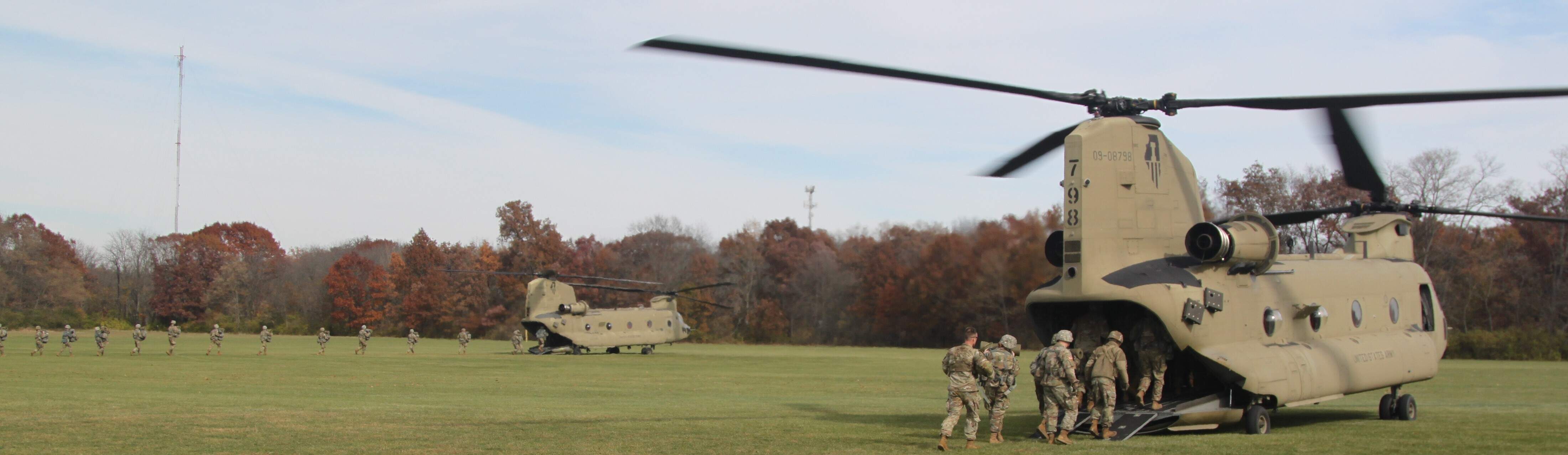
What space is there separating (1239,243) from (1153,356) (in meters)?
1.89

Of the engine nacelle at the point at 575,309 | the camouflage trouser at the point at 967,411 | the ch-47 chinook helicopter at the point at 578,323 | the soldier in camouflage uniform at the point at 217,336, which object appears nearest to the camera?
the camouflage trouser at the point at 967,411

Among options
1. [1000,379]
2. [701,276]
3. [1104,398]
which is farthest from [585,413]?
[701,276]

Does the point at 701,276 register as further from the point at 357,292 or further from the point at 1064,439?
the point at 1064,439

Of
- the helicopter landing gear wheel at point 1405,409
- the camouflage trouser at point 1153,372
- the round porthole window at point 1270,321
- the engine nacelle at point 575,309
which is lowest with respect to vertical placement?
the helicopter landing gear wheel at point 1405,409

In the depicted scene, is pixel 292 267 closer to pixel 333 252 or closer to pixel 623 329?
pixel 333 252

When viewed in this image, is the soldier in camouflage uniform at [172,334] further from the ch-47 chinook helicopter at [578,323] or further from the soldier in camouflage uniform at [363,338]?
the ch-47 chinook helicopter at [578,323]

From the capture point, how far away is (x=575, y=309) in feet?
150

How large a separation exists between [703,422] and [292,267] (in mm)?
91801

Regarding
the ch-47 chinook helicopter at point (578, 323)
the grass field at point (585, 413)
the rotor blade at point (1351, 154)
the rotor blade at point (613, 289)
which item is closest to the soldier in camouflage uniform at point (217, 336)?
the grass field at point (585, 413)

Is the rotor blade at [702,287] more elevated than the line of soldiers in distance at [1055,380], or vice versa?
the rotor blade at [702,287]

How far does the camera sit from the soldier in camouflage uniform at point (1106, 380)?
13.8m

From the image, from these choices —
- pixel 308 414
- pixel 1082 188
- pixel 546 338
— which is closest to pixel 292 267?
pixel 546 338

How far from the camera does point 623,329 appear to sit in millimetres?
48000

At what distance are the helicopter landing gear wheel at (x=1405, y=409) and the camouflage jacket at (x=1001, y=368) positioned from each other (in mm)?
8323
